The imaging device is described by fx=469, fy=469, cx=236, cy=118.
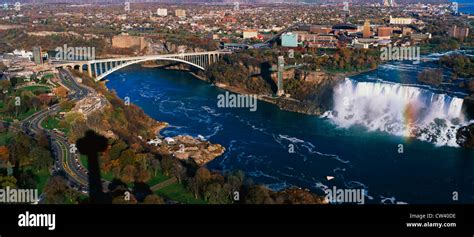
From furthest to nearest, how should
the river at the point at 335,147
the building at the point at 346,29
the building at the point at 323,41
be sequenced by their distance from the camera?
the building at the point at 346,29 < the building at the point at 323,41 < the river at the point at 335,147

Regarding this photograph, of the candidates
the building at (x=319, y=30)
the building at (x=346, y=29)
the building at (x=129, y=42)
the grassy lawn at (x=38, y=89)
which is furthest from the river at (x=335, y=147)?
the building at (x=319, y=30)

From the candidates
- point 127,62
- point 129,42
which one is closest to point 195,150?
point 127,62

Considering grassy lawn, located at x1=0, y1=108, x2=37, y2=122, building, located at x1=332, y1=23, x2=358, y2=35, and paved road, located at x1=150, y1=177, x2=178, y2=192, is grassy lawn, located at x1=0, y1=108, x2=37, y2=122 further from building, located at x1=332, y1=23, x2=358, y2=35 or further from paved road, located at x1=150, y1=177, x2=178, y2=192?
building, located at x1=332, y1=23, x2=358, y2=35

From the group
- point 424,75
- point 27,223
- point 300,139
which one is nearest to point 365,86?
point 424,75

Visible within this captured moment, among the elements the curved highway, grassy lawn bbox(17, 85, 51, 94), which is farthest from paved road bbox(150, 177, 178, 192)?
grassy lawn bbox(17, 85, 51, 94)

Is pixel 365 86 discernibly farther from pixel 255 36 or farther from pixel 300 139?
pixel 255 36

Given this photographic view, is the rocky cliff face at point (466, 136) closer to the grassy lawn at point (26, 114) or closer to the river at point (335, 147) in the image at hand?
the river at point (335, 147)

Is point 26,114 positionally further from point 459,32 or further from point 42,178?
point 459,32
